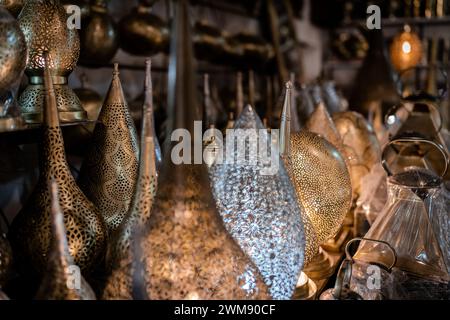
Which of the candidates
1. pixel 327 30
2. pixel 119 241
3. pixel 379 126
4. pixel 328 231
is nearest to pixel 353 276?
pixel 328 231

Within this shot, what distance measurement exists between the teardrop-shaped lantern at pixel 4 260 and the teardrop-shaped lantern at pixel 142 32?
0.82m

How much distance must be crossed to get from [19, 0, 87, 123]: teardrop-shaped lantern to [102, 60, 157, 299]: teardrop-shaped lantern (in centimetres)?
19

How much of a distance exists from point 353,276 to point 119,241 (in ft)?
0.95

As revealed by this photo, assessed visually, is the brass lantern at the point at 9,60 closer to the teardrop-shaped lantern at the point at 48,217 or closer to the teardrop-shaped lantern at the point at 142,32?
the teardrop-shaped lantern at the point at 48,217

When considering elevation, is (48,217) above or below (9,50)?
below

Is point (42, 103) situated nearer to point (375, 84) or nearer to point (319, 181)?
point (319, 181)

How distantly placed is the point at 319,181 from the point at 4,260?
39 cm

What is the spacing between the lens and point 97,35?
3.16ft

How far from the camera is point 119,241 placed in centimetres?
47

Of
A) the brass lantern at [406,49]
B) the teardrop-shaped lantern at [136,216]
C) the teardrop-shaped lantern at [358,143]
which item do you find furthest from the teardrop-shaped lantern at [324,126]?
the brass lantern at [406,49]

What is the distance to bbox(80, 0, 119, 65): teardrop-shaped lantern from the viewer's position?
0.95m

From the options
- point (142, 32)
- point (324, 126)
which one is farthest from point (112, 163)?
point (142, 32)

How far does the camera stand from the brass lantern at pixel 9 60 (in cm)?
45
